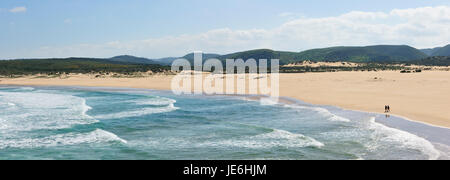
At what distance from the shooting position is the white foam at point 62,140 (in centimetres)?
1675

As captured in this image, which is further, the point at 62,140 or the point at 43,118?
the point at 43,118

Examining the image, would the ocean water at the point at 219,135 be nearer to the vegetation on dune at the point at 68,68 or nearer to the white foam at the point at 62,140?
the white foam at the point at 62,140

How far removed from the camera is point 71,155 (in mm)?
14742

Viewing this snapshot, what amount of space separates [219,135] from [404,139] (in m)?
8.19

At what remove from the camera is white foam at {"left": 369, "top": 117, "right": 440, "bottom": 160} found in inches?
547

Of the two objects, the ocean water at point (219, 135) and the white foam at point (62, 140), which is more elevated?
the ocean water at point (219, 135)

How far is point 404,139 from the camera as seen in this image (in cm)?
1617
